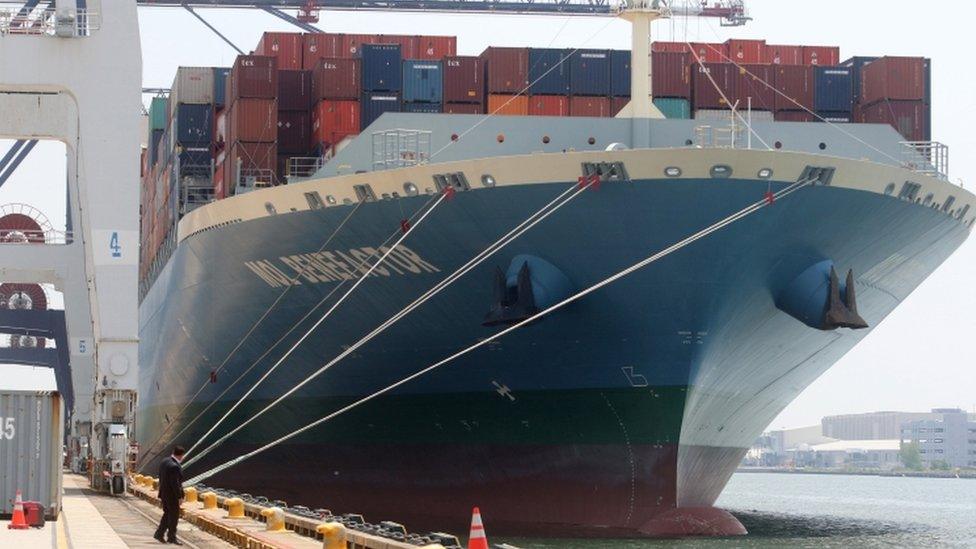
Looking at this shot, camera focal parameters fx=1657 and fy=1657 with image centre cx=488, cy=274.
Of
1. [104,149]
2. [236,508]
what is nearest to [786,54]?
[104,149]

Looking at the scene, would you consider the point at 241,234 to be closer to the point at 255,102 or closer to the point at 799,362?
the point at 255,102

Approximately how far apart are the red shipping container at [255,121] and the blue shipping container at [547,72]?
5.18 metres

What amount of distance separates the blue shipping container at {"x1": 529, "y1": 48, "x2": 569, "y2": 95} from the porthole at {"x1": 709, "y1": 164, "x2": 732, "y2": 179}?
7393 mm

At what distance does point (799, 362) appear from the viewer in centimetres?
2911

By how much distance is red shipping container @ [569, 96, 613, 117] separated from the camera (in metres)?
31.6

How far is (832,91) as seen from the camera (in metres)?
33.3

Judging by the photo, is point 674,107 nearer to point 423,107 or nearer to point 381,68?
point 423,107

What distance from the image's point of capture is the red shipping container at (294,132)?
33125 mm

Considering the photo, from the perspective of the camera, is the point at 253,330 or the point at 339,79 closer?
the point at 253,330

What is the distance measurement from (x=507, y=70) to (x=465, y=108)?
3.55 ft

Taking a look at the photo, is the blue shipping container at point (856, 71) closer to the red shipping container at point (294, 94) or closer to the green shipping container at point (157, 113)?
the red shipping container at point (294, 94)

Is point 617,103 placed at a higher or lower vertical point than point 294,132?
higher

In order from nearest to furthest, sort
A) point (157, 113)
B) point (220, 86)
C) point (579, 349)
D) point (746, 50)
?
point (579, 349) → point (746, 50) → point (220, 86) → point (157, 113)

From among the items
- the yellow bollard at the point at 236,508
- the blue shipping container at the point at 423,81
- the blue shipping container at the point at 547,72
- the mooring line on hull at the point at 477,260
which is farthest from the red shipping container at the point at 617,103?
the yellow bollard at the point at 236,508
